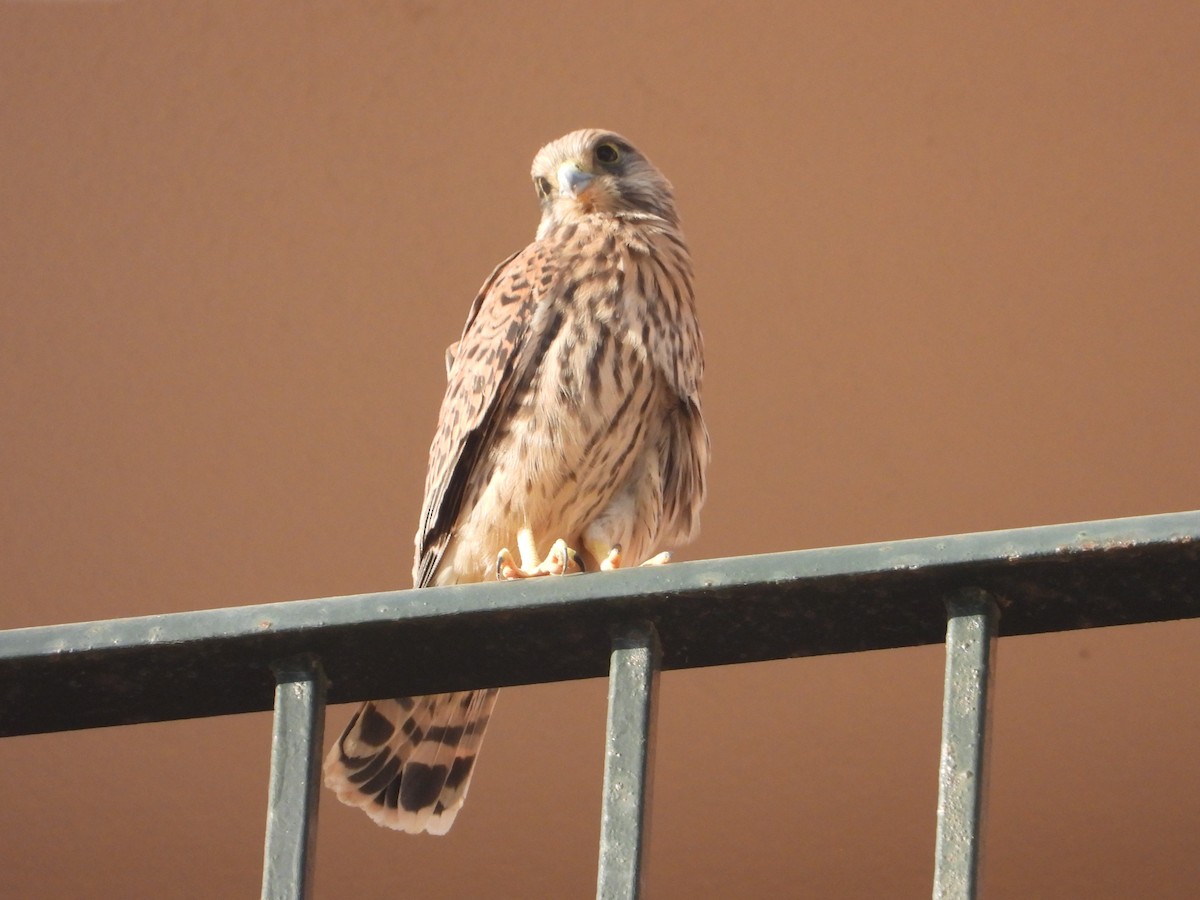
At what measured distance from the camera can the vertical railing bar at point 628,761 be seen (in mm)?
1403

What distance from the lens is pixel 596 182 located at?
366 cm

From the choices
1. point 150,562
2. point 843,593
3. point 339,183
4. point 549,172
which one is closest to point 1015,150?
point 549,172

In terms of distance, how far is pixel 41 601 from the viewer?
473cm

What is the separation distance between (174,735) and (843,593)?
11.5 feet

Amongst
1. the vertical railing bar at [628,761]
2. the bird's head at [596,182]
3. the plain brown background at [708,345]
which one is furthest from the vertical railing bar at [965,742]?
the plain brown background at [708,345]

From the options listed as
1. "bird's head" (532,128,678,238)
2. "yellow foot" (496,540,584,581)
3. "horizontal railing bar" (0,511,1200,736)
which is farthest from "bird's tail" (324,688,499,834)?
"horizontal railing bar" (0,511,1200,736)

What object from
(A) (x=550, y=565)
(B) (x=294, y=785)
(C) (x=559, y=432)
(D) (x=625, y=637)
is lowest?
(B) (x=294, y=785)

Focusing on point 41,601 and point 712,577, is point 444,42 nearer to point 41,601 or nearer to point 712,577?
point 41,601

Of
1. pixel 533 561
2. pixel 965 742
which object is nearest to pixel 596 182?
pixel 533 561

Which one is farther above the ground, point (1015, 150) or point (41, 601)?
point (1015, 150)

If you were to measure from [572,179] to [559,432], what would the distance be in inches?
23.9

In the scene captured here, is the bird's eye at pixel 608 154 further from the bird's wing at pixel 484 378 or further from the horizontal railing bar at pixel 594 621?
the horizontal railing bar at pixel 594 621

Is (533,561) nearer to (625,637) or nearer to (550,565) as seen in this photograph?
(550,565)

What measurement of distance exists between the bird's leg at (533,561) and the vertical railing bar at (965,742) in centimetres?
127
